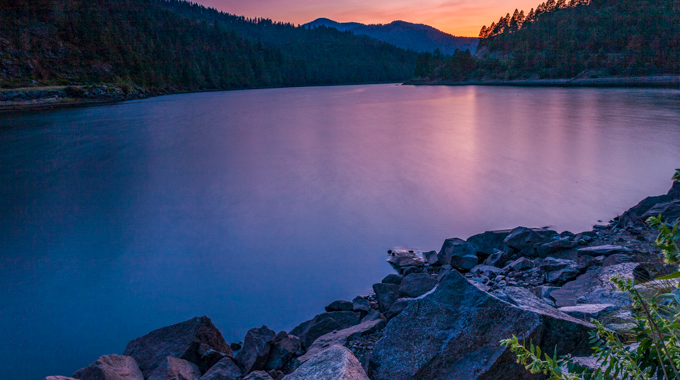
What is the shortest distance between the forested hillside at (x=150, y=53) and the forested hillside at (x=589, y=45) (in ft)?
150

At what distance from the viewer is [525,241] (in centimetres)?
655

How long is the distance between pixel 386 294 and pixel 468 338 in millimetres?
2296

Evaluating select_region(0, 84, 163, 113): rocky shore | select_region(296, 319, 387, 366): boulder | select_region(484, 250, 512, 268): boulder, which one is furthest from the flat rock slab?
select_region(0, 84, 163, 113): rocky shore

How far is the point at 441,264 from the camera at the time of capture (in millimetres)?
6484

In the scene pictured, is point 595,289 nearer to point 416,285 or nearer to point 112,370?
point 416,285

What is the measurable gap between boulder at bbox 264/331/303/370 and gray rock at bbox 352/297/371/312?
1.10 meters

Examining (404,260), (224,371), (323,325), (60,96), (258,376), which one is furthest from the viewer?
(60,96)

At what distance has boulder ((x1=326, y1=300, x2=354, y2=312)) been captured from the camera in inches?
217

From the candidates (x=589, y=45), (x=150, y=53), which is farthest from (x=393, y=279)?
(x=150, y=53)

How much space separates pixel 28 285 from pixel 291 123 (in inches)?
961

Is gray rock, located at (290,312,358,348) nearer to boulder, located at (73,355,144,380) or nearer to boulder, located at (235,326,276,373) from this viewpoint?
boulder, located at (235,326,276,373)

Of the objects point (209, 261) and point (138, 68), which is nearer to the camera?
point (209, 261)

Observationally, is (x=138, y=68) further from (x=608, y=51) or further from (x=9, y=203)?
(x=608, y=51)

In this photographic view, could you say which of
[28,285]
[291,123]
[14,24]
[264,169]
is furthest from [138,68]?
[28,285]
